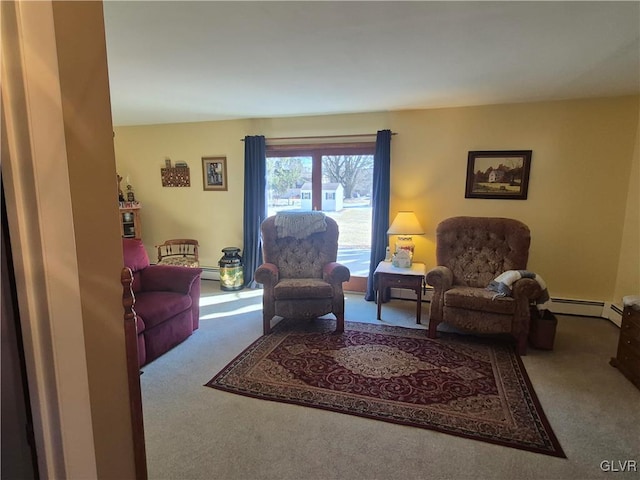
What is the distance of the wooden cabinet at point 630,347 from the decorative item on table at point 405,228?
1.87 m

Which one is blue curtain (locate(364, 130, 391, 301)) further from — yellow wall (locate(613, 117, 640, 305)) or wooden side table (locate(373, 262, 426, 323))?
yellow wall (locate(613, 117, 640, 305))

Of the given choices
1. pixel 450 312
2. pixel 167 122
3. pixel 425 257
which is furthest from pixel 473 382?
pixel 167 122

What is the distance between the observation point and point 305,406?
234cm

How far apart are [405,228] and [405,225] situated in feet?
0.13

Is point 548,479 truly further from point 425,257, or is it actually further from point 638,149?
point 638,149

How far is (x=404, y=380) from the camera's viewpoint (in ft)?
8.66

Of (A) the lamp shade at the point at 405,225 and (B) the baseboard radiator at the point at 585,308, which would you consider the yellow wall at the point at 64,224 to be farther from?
(B) the baseboard radiator at the point at 585,308

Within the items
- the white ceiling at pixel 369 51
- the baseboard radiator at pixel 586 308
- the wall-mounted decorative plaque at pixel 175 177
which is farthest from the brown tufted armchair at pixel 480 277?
the wall-mounted decorative plaque at pixel 175 177

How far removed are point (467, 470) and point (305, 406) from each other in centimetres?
101

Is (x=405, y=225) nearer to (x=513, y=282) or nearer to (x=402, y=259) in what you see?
(x=402, y=259)

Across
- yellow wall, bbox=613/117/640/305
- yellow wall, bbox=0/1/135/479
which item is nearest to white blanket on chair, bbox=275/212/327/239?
yellow wall, bbox=0/1/135/479

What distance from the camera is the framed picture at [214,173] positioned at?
16.7 feet

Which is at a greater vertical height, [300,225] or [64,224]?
[64,224]

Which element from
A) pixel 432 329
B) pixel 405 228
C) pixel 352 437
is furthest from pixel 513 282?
pixel 352 437
